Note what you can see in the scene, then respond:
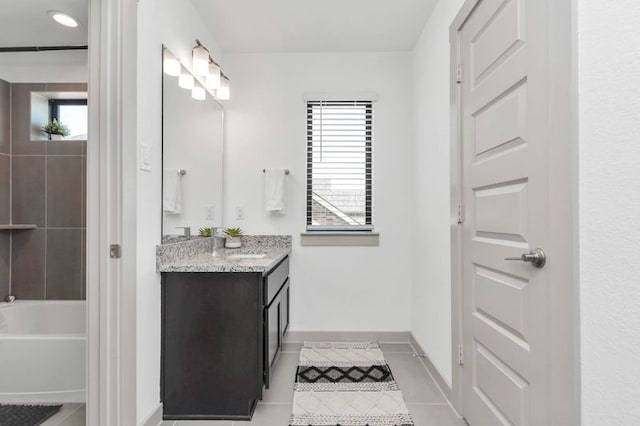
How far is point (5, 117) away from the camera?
258 centimetres

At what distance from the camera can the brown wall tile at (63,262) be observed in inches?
104

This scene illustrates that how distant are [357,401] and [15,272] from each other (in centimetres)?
277

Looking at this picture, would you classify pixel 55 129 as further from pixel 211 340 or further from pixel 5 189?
pixel 211 340

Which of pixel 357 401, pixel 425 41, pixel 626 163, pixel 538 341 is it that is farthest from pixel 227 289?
pixel 425 41

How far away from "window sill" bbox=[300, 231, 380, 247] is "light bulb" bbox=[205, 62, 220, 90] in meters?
1.37

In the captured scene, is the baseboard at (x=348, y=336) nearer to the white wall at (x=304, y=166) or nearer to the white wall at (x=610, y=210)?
the white wall at (x=304, y=166)

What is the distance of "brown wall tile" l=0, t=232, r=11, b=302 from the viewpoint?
257cm

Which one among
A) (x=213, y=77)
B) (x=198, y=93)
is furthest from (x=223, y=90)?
(x=198, y=93)

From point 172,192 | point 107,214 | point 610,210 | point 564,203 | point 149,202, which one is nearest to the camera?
point 610,210

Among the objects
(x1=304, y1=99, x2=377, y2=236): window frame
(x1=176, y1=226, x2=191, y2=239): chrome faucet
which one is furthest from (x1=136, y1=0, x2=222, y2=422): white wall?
(x1=304, y1=99, x2=377, y2=236): window frame

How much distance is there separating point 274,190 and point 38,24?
198 cm

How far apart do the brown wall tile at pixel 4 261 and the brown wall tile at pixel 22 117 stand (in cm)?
66

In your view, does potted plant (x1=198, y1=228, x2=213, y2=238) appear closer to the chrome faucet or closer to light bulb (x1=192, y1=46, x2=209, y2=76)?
the chrome faucet

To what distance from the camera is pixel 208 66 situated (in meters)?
2.36
